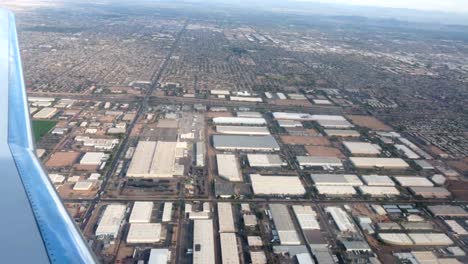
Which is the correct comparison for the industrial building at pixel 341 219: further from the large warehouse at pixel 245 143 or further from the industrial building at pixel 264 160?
the large warehouse at pixel 245 143

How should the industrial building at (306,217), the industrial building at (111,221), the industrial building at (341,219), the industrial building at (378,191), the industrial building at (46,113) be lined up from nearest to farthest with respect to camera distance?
the industrial building at (111,221) → the industrial building at (306,217) → the industrial building at (341,219) → the industrial building at (378,191) → the industrial building at (46,113)

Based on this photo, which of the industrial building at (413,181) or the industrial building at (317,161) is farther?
the industrial building at (317,161)

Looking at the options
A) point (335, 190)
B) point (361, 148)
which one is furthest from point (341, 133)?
point (335, 190)

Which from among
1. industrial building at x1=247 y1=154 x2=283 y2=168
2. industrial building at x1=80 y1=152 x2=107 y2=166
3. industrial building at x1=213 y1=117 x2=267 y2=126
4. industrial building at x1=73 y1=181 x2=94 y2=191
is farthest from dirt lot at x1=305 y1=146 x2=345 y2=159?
industrial building at x1=73 y1=181 x2=94 y2=191

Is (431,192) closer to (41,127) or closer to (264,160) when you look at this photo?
(264,160)

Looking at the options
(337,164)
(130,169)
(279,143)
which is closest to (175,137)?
(130,169)

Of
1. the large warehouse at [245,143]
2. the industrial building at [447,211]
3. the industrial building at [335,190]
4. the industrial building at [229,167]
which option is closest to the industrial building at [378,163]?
the industrial building at [335,190]
